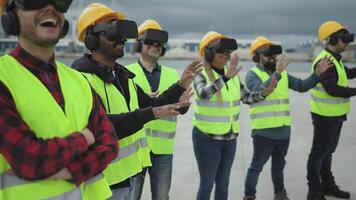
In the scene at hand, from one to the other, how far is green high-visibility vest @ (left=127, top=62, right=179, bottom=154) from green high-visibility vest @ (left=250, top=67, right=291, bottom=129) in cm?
115

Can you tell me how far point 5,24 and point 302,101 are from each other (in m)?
11.2

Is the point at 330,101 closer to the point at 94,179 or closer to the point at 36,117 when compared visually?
the point at 94,179

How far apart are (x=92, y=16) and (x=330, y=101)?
2.96 meters

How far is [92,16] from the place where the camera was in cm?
238

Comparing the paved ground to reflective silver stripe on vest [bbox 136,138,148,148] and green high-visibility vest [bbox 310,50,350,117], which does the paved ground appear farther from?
reflective silver stripe on vest [bbox 136,138,148,148]

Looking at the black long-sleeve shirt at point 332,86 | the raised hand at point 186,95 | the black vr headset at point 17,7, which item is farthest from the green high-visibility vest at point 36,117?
the black long-sleeve shirt at point 332,86

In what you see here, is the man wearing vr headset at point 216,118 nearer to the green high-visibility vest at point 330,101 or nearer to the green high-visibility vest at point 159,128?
the green high-visibility vest at point 159,128

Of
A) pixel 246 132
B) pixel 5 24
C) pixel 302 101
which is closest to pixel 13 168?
pixel 5 24

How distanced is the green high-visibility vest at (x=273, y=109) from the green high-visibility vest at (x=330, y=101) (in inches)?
16.8

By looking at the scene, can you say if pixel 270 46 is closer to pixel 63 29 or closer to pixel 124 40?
pixel 124 40

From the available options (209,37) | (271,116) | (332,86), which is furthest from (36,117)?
(332,86)

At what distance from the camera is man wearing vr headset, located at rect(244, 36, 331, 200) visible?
3.94m

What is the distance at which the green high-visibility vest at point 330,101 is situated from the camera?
413 cm

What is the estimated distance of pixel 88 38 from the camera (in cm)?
229
